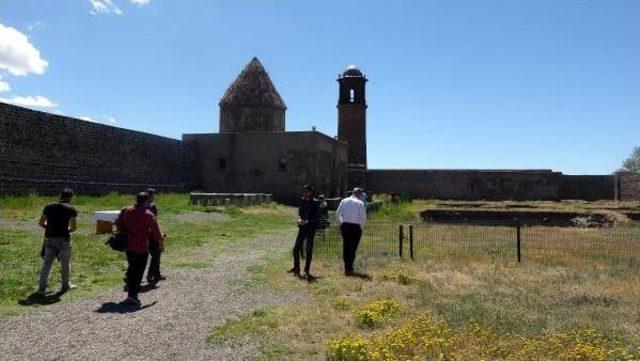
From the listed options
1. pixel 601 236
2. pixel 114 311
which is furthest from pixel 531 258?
pixel 114 311

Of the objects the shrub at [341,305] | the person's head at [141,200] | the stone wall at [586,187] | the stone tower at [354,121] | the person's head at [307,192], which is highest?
the stone tower at [354,121]

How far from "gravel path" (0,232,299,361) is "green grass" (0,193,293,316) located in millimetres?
754

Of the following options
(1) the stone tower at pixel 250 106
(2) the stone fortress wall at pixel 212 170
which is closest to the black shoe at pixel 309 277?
(2) the stone fortress wall at pixel 212 170

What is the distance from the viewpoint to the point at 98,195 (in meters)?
26.1

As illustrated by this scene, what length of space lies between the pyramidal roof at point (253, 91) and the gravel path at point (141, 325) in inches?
1162

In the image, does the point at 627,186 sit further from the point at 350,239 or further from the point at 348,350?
the point at 348,350

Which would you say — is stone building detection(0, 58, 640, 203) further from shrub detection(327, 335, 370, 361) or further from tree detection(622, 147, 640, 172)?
tree detection(622, 147, 640, 172)

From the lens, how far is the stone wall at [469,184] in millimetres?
43875

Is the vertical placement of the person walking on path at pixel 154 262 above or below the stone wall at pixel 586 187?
below

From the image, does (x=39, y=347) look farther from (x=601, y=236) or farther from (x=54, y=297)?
(x=601, y=236)

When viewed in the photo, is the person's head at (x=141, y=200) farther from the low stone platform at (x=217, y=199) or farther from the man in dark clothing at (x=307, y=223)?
the low stone platform at (x=217, y=199)

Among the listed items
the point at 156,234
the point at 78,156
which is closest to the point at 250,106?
the point at 78,156

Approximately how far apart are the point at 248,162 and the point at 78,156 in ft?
35.6

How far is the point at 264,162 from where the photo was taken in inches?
1332
